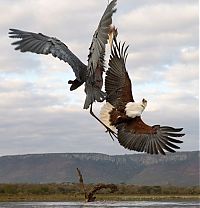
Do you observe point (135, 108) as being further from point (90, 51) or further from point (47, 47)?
point (47, 47)

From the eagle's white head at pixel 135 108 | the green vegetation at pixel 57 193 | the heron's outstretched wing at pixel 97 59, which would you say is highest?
the heron's outstretched wing at pixel 97 59

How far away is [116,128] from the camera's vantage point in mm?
5734

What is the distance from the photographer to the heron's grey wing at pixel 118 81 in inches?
235

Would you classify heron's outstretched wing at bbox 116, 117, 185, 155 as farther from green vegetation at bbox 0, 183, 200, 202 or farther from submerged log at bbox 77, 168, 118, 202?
green vegetation at bbox 0, 183, 200, 202

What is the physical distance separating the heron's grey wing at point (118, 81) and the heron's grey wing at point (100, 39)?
0.52 metres

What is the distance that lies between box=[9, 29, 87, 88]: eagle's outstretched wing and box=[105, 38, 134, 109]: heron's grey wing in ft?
1.36

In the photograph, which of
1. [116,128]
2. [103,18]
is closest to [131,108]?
[116,128]

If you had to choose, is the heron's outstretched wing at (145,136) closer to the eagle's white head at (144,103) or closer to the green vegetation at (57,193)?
the eagle's white head at (144,103)

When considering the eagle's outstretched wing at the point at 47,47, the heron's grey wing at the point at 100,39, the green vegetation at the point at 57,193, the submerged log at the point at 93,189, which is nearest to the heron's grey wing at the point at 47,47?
the eagle's outstretched wing at the point at 47,47

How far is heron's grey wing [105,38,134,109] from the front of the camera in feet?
19.6

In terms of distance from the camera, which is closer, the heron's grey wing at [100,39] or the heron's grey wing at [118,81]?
the heron's grey wing at [100,39]

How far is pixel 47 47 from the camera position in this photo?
230 inches

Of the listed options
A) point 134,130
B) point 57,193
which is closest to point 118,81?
point 134,130

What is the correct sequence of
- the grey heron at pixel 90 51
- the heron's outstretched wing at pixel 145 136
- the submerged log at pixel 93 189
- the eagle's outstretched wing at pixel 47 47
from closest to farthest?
the grey heron at pixel 90 51
the heron's outstretched wing at pixel 145 136
the eagle's outstretched wing at pixel 47 47
the submerged log at pixel 93 189
